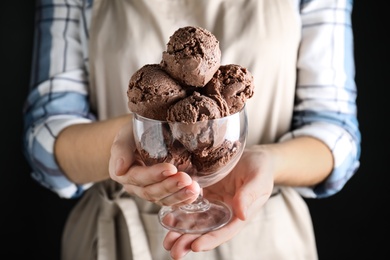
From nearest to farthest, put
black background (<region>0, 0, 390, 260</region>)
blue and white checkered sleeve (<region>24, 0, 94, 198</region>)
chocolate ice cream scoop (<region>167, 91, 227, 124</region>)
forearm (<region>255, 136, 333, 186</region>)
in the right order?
chocolate ice cream scoop (<region>167, 91, 227, 124</region>) → forearm (<region>255, 136, 333, 186</region>) → blue and white checkered sleeve (<region>24, 0, 94, 198</region>) → black background (<region>0, 0, 390, 260</region>)

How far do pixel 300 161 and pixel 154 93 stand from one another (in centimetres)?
31

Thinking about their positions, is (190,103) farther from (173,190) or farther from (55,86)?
(55,86)

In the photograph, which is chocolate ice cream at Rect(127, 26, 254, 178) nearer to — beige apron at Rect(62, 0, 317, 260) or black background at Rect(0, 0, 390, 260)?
beige apron at Rect(62, 0, 317, 260)

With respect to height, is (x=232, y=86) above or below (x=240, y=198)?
above

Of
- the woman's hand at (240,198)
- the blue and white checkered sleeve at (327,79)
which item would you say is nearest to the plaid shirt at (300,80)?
the blue and white checkered sleeve at (327,79)

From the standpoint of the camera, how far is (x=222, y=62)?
86 cm

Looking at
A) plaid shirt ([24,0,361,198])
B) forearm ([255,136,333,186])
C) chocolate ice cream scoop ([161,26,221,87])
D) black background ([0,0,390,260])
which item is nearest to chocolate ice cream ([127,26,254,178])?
chocolate ice cream scoop ([161,26,221,87])

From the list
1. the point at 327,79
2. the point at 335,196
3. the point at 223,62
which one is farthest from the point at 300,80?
the point at 335,196

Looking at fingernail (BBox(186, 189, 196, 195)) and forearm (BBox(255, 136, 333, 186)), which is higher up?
fingernail (BBox(186, 189, 196, 195))

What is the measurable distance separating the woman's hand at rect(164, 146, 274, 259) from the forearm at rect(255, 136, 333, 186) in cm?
4

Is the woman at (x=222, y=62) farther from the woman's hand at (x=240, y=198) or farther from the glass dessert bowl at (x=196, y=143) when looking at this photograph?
the glass dessert bowl at (x=196, y=143)

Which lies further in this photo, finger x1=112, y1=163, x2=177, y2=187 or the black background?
the black background

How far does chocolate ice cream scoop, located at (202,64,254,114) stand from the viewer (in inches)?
24.0

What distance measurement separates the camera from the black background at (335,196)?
112 cm
